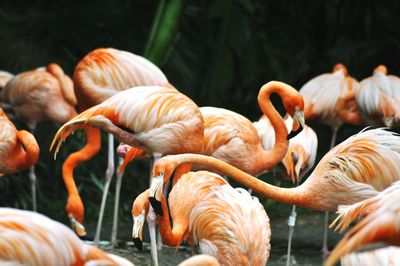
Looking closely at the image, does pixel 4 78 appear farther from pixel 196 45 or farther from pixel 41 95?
pixel 196 45

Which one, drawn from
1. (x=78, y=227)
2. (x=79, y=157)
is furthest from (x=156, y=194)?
(x=79, y=157)

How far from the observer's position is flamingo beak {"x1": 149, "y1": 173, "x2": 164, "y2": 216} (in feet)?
13.6

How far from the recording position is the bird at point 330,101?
705 centimetres

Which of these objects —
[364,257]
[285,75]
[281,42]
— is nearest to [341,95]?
[285,75]

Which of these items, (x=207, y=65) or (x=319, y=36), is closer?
(x=207, y=65)

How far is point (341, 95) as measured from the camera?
23.3ft

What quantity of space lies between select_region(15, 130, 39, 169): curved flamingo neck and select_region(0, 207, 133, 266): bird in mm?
2520

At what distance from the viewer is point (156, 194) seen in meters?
4.17

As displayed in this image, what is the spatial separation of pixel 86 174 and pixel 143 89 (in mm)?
2649

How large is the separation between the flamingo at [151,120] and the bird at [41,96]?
2.22 meters

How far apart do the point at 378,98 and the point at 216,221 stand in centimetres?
297

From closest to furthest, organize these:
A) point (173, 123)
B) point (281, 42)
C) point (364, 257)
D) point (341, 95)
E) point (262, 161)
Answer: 1. point (364, 257)
2. point (173, 123)
3. point (262, 161)
4. point (341, 95)
5. point (281, 42)

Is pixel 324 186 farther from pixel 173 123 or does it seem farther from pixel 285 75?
pixel 285 75

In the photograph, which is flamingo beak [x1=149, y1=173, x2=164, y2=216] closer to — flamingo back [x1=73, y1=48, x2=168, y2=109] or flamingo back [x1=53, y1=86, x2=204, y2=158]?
flamingo back [x1=53, y1=86, x2=204, y2=158]
